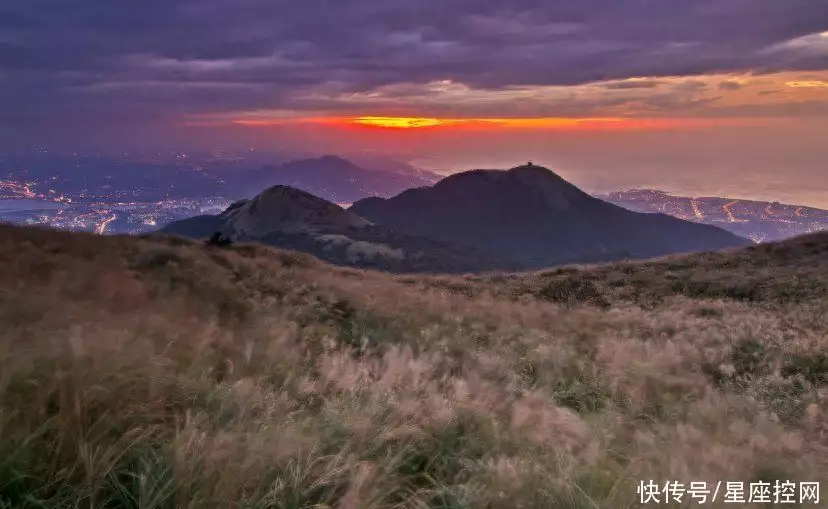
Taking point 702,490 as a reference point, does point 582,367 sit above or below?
below

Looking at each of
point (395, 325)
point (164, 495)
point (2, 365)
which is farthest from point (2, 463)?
point (395, 325)

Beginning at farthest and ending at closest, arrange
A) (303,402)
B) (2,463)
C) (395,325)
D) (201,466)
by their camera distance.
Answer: (395,325), (303,402), (201,466), (2,463)

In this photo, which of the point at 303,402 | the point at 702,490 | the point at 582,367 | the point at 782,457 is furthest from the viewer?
the point at 582,367

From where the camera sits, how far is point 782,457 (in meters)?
4.78

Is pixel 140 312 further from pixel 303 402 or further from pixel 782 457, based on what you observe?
pixel 782 457

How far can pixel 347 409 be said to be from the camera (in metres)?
5.13

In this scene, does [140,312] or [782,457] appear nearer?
[782,457]

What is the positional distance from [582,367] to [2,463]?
817cm

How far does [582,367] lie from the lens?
9.37m

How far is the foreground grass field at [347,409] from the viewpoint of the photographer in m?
3.51

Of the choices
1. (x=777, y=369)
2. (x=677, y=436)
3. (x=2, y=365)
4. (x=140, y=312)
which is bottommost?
(x=777, y=369)

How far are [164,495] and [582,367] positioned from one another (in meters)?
7.52

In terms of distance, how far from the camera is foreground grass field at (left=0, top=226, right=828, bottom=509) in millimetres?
3512

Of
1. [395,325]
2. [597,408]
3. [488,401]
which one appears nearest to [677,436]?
[488,401]
